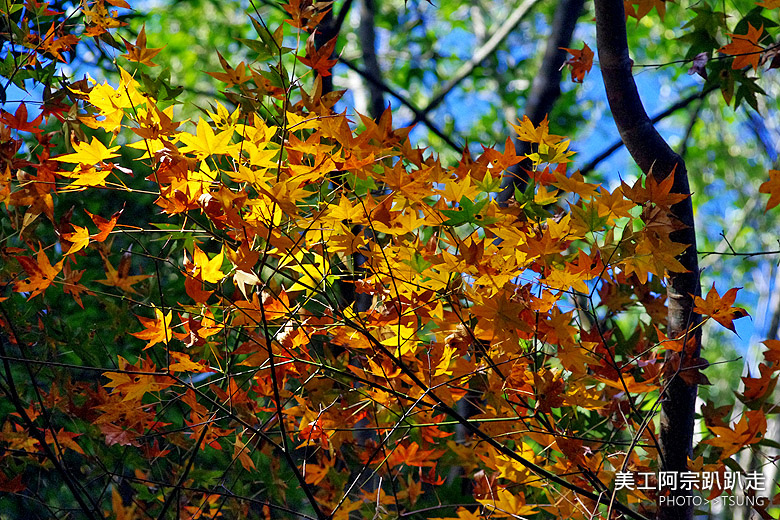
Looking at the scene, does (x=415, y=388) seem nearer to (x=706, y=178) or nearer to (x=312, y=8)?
(x=312, y=8)

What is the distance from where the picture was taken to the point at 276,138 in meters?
1.23

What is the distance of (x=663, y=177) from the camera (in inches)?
49.3

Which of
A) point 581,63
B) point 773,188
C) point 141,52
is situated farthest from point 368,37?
point 773,188

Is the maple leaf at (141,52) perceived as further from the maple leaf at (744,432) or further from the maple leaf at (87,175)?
the maple leaf at (744,432)

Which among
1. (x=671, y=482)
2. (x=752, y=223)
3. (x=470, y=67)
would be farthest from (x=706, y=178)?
(x=671, y=482)

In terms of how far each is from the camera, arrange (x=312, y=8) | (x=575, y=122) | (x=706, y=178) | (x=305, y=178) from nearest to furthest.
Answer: (x=305, y=178) < (x=312, y=8) < (x=575, y=122) < (x=706, y=178)

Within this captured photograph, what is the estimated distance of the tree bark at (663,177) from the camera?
125cm

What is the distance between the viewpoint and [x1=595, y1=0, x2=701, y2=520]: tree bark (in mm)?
1250

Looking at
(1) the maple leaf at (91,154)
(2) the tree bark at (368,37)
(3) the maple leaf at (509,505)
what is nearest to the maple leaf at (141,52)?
(1) the maple leaf at (91,154)

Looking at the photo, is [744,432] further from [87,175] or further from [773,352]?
[87,175]

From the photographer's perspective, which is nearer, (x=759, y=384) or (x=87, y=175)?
(x=87, y=175)

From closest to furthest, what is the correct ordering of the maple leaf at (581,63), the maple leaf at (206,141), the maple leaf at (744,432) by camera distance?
the maple leaf at (206,141) < the maple leaf at (744,432) < the maple leaf at (581,63)

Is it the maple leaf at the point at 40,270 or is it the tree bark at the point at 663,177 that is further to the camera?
the tree bark at the point at 663,177

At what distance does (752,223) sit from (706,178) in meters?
1.29
